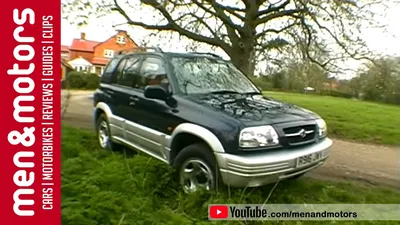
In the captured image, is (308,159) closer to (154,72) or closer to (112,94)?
(154,72)

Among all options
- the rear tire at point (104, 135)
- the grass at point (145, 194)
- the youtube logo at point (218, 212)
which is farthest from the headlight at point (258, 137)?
the rear tire at point (104, 135)

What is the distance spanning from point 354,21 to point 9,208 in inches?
353

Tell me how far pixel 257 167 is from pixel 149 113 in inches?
67.5

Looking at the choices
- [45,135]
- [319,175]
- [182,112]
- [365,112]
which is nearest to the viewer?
[45,135]

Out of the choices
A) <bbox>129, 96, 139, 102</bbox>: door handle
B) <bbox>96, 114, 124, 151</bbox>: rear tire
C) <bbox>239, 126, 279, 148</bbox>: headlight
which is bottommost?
<bbox>96, 114, 124, 151</bbox>: rear tire

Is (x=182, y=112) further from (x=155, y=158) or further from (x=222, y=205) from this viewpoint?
(x=222, y=205)

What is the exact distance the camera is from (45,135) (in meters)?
2.41

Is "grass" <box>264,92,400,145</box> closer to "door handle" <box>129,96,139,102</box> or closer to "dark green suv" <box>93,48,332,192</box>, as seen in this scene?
"dark green suv" <box>93,48,332,192</box>

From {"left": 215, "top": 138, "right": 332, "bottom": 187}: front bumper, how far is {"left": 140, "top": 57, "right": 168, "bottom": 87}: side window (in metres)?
1.47

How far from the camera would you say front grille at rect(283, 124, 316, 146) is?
316 cm

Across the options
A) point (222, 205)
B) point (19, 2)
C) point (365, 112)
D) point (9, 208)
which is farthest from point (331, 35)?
point (9, 208)

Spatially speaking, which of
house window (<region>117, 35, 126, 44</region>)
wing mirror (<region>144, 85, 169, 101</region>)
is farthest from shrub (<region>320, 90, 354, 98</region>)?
wing mirror (<region>144, 85, 169, 101</region>)

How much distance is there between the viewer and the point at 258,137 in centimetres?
297

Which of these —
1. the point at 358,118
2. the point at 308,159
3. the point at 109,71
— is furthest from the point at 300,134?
the point at 358,118
